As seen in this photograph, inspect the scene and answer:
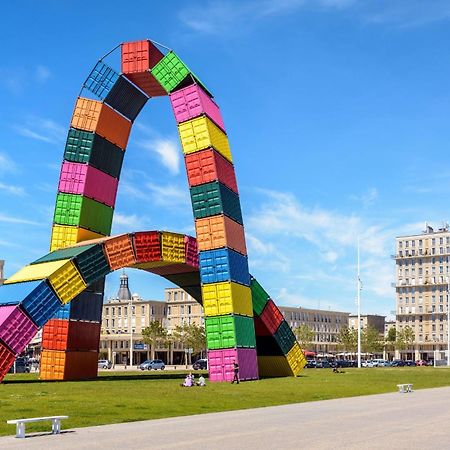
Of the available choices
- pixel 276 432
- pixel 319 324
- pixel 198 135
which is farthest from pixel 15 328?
pixel 319 324

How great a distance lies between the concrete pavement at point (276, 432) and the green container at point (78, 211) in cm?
2484

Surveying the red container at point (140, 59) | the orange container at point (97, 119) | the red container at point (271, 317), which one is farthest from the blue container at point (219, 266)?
the red container at point (140, 59)

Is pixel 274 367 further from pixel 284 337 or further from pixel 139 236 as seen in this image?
pixel 139 236

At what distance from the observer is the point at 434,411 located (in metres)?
26.1

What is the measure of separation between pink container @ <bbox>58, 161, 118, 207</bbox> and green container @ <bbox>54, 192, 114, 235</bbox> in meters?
0.37

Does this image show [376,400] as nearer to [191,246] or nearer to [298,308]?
[191,246]

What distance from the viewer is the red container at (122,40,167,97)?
4925 cm

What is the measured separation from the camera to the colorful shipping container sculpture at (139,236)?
44938 millimetres

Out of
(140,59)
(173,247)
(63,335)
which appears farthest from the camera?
(140,59)

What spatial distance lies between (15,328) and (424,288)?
146 m

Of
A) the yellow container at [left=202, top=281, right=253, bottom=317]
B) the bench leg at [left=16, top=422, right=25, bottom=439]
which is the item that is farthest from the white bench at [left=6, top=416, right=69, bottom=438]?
the yellow container at [left=202, top=281, right=253, bottom=317]

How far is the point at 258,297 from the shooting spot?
51656 mm

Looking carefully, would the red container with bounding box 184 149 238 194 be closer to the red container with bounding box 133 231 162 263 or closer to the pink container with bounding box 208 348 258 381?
the red container with bounding box 133 231 162 263

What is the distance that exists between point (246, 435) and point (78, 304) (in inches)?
1213
